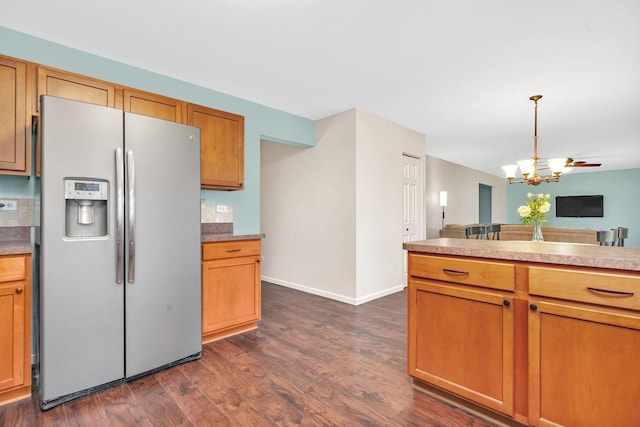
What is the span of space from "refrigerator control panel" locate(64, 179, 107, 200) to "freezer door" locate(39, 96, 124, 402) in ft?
0.09

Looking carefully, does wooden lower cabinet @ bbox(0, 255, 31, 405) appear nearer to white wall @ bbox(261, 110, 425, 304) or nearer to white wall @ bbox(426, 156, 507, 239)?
white wall @ bbox(261, 110, 425, 304)

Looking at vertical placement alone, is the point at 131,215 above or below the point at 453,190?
below

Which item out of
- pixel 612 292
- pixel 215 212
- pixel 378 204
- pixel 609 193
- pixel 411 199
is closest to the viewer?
pixel 612 292

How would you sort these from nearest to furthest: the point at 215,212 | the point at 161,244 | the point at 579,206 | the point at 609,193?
the point at 161,244, the point at 215,212, the point at 609,193, the point at 579,206

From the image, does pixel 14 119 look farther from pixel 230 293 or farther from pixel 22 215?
pixel 230 293

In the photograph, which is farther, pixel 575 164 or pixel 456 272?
pixel 575 164

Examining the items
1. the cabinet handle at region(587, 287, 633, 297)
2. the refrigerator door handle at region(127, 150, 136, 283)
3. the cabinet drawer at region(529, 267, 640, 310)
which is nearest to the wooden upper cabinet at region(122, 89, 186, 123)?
the refrigerator door handle at region(127, 150, 136, 283)

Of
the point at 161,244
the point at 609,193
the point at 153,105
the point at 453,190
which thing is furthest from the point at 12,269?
the point at 609,193

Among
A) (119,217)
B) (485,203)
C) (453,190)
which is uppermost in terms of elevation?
(453,190)

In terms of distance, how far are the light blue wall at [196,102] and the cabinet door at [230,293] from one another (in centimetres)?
75

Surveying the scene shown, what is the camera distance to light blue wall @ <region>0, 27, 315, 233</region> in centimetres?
227

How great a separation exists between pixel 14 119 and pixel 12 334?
134 centimetres

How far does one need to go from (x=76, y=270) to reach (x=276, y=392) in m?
1.40

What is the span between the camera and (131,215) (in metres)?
2.04
